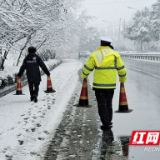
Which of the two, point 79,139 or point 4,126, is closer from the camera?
point 79,139

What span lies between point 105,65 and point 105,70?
0.35 ft

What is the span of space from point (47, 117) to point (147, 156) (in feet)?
11.5

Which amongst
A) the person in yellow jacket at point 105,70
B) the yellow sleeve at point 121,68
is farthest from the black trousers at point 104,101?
the yellow sleeve at point 121,68

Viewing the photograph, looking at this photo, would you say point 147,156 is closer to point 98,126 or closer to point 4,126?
point 98,126

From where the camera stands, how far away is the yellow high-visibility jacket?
6.14m

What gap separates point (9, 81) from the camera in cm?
1383

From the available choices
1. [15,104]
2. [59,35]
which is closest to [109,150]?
[15,104]

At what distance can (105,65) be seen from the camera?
616 centimetres

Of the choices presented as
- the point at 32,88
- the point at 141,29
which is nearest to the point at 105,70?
the point at 32,88

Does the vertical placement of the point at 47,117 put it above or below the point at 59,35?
below

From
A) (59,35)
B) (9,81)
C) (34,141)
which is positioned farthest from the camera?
(59,35)

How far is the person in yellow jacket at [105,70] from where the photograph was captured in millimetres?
6160

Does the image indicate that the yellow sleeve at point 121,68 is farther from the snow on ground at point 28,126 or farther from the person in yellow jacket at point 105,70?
the snow on ground at point 28,126

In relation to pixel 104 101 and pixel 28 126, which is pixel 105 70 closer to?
pixel 104 101
